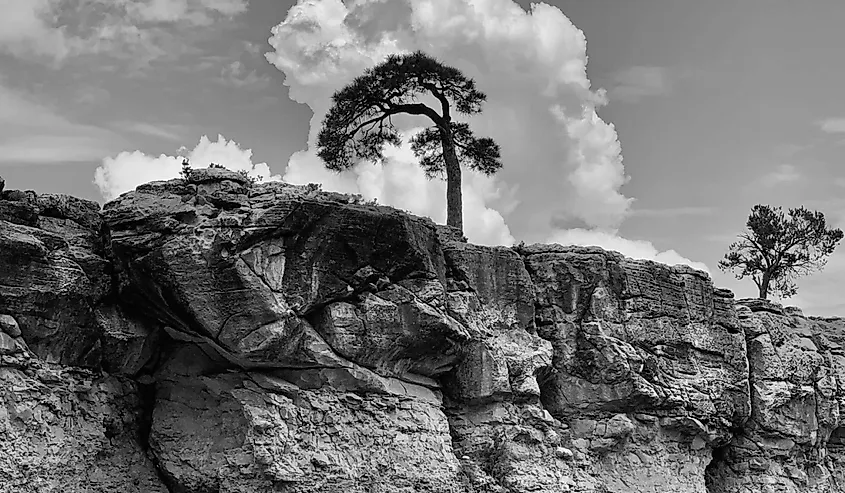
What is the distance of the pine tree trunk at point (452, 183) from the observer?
30953mm

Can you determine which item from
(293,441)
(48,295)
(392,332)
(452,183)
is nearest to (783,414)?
(452,183)

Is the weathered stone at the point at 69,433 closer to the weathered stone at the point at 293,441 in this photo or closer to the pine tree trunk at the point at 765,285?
the weathered stone at the point at 293,441

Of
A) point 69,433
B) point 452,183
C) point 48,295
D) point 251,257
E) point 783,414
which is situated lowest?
point 69,433

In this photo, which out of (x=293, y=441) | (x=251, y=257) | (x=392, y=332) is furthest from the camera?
(x=392, y=332)

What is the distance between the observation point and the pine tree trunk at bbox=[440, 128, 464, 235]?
30953mm

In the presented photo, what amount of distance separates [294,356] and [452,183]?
12.0 m

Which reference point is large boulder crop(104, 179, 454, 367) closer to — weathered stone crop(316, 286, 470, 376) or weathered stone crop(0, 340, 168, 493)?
weathered stone crop(316, 286, 470, 376)

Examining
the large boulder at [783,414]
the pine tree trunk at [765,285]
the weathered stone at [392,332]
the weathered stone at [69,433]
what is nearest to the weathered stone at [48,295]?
the weathered stone at [69,433]

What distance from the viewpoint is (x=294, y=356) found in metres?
21.0

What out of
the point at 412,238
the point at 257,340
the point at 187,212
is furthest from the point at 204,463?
the point at 412,238

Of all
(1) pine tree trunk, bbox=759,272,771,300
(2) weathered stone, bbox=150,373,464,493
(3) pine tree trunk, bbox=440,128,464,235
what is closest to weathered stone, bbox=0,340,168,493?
(2) weathered stone, bbox=150,373,464,493

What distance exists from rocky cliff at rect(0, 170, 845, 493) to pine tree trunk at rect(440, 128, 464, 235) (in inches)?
180

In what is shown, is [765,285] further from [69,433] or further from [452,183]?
[69,433]

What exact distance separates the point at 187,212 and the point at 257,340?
10.6 feet
